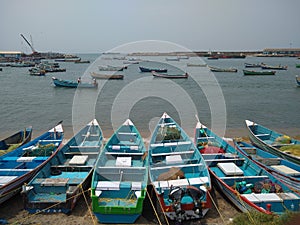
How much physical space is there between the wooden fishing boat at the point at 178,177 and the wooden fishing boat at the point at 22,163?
4686mm

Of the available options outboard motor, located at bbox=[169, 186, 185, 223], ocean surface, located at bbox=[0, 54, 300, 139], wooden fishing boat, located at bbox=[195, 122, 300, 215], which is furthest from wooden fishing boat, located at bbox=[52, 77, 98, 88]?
outboard motor, located at bbox=[169, 186, 185, 223]

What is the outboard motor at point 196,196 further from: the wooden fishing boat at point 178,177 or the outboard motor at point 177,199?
the outboard motor at point 177,199

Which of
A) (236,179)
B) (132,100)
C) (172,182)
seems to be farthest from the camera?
(132,100)

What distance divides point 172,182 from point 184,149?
3.75 meters

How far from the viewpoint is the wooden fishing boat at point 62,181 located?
8.85 meters

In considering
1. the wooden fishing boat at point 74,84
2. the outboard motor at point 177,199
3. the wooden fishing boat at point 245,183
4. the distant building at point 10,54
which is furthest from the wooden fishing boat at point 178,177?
the distant building at point 10,54

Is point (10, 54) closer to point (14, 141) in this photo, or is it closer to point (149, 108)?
point (149, 108)

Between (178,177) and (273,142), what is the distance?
7.16 metres

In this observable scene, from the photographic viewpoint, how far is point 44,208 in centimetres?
883

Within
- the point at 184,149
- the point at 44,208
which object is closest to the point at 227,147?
the point at 184,149

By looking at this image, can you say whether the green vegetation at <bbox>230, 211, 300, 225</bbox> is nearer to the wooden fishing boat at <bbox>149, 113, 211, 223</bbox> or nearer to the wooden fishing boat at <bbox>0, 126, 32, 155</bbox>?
the wooden fishing boat at <bbox>149, 113, 211, 223</bbox>

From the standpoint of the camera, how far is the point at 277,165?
11.3m

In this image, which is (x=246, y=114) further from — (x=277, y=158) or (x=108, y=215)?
(x=108, y=215)

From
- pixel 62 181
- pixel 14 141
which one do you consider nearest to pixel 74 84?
pixel 14 141
